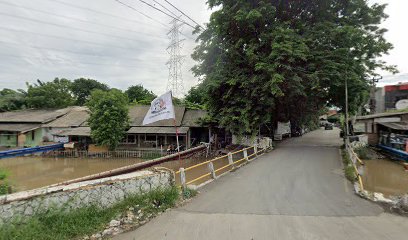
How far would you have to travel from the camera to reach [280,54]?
17500 millimetres

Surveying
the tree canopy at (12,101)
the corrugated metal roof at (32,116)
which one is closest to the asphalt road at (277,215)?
the corrugated metal roof at (32,116)

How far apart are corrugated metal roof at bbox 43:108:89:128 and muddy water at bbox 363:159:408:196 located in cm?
2993

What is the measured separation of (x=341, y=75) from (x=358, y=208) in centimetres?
1347

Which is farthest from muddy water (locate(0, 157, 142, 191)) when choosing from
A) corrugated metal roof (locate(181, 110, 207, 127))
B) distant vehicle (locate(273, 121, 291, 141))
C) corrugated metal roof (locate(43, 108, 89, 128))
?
distant vehicle (locate(273, 121, 291, 141))

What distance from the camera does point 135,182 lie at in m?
7.37

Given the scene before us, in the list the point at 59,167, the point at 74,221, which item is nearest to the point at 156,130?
the point at 59,167

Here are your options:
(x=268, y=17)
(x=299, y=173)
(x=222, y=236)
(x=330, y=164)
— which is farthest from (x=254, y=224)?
(x=268, y=17)

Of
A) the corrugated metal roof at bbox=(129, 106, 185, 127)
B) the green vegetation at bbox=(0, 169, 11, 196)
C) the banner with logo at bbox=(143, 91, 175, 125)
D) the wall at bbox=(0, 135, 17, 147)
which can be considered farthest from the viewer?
the wall at bbox=(0, 135, 17, 147)

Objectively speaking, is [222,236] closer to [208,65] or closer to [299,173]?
[299,173]

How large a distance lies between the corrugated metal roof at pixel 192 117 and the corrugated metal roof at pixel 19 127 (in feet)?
62.0

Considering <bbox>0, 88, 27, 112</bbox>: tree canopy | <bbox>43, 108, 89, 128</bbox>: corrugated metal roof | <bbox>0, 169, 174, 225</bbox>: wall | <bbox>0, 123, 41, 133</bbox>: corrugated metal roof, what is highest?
<bbox>0, 88, 27, 112</bbox>: tree canopy

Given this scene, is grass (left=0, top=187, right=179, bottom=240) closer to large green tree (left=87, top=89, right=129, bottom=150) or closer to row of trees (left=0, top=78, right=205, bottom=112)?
large green tree (left=87, top=89, right=129, bottom=150)

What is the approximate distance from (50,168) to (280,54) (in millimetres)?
21392

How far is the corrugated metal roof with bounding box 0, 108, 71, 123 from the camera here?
3481 centimetres
